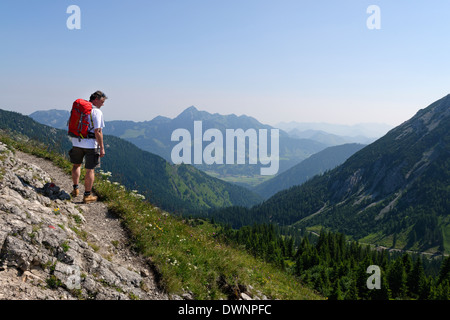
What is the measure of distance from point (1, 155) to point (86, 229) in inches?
211

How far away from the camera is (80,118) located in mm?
9648

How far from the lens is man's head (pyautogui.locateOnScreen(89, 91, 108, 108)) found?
32.7 ft

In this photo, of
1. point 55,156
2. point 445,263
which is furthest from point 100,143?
point 445,263

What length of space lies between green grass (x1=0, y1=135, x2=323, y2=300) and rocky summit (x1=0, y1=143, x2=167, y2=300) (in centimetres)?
69

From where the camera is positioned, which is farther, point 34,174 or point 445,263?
point 445,263

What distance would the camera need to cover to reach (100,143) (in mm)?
10023

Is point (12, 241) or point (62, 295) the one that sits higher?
point (12, 241)

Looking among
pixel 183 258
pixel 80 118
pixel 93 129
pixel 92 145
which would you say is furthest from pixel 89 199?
pixel 183 258

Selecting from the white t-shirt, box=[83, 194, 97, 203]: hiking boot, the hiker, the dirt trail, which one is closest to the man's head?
the hiker

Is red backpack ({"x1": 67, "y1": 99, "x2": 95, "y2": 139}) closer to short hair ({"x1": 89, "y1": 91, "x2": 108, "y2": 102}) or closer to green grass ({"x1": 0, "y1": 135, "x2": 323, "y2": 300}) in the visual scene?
short hair ({"x1": 89, "y1": 91, "x2": 108, "y2": 102})

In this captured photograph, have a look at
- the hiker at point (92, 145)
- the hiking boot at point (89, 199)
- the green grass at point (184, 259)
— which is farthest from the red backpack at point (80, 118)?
the green grass at point (184, 259)

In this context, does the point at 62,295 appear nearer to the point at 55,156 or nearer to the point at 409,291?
the point at 55,156

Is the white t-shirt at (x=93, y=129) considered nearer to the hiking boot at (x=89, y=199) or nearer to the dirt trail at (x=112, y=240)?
the hiking boot at (x=89, y=199)

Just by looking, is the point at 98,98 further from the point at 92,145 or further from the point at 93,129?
the point at 92,145
